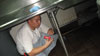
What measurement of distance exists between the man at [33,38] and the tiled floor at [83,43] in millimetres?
349

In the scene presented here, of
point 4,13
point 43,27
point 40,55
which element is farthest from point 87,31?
point 4,13

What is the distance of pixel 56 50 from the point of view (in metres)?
2.01

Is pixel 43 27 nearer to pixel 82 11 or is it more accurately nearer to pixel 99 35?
pixel 82 11

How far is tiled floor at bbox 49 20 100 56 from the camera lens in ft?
5.91

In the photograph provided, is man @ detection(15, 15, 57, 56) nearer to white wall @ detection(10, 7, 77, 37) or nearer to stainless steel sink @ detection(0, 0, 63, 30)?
stainless steel sink @ detection(0, 0, 63, 30)

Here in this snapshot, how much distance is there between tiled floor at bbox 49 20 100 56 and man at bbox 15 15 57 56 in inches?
13.7

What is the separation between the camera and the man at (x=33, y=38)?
1476 mm

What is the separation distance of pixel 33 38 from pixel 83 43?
0.78 meters

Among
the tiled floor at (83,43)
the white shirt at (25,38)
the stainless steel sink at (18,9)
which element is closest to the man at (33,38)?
the white shirt at (25,38)

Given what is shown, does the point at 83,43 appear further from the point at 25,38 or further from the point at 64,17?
the point at 25,38

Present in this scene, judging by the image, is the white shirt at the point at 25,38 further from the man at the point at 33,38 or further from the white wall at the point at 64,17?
the white wall at the point at 64,17

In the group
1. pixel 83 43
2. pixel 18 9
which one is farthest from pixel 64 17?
pixel 18 9

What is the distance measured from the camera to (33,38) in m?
1.66

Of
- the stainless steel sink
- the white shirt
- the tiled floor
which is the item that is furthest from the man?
the tiled floor
